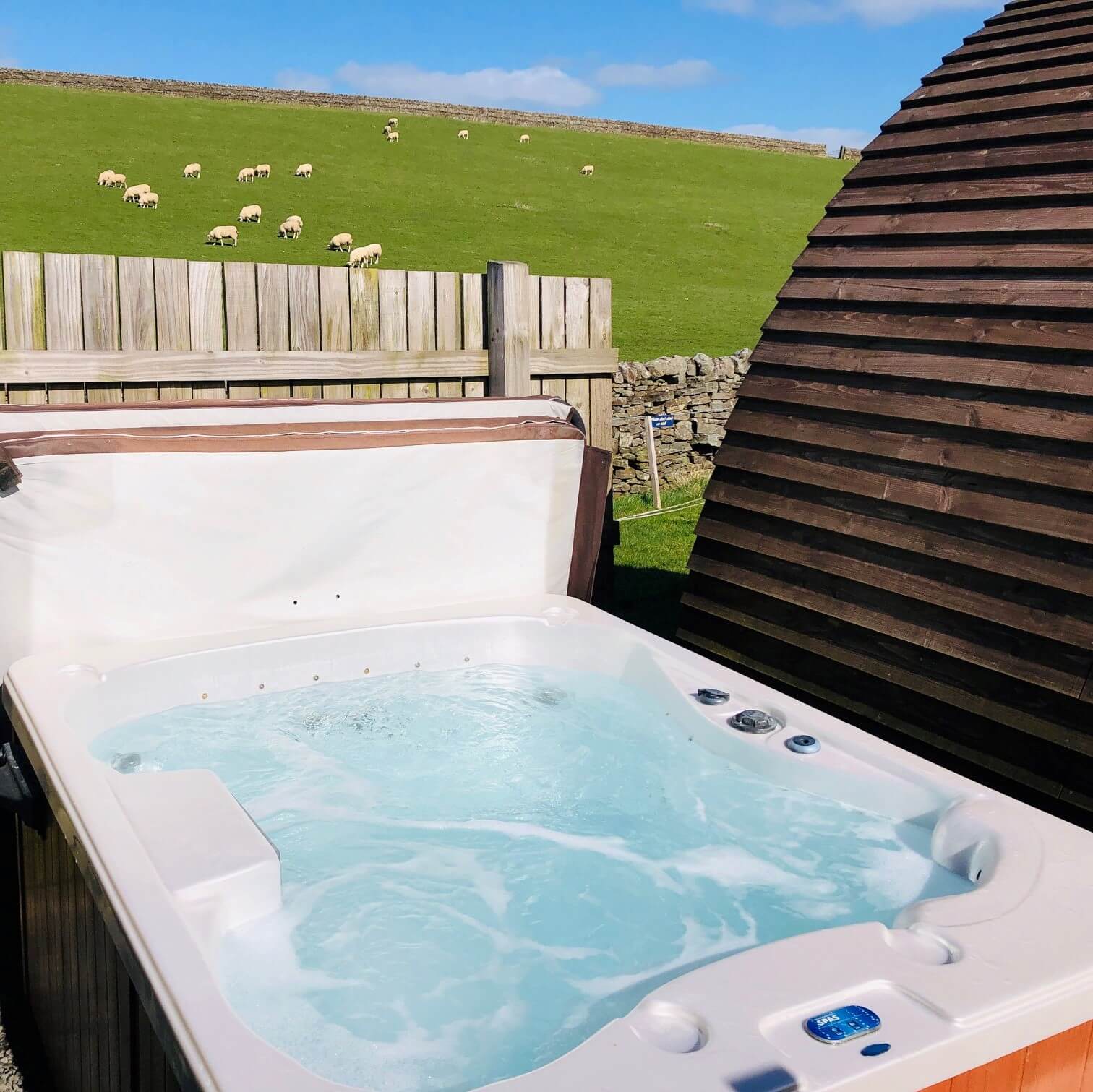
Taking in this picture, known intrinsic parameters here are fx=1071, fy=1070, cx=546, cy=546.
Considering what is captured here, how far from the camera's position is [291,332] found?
149 inches

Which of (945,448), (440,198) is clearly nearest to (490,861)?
(945,448)

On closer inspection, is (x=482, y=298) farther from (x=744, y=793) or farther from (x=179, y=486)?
(x=744, y=793)

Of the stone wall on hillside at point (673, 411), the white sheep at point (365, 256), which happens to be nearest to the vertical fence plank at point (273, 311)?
the stone wall on hillside at point (673, 411)

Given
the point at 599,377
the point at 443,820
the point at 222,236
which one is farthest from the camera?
the point at 222,236

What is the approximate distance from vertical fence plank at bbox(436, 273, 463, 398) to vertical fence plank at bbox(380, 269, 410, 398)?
0.45 ft

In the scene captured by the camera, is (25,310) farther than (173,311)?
No

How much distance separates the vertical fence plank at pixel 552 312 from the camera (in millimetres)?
4227

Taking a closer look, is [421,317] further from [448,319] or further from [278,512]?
[278,512]

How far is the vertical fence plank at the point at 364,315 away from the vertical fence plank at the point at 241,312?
1.15ft

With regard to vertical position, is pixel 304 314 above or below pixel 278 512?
above

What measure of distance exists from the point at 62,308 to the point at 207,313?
451 millimetres

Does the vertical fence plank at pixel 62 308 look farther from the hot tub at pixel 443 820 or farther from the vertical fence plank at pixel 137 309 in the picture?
the hot tub at pixel 443 820

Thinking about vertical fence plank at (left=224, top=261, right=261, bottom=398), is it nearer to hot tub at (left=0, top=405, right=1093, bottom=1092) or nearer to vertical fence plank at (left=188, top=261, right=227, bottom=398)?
vertical fence plank at (left=188, top=261, right=227, bottom=398)

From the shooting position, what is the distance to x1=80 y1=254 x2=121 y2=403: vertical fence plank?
3.41m
